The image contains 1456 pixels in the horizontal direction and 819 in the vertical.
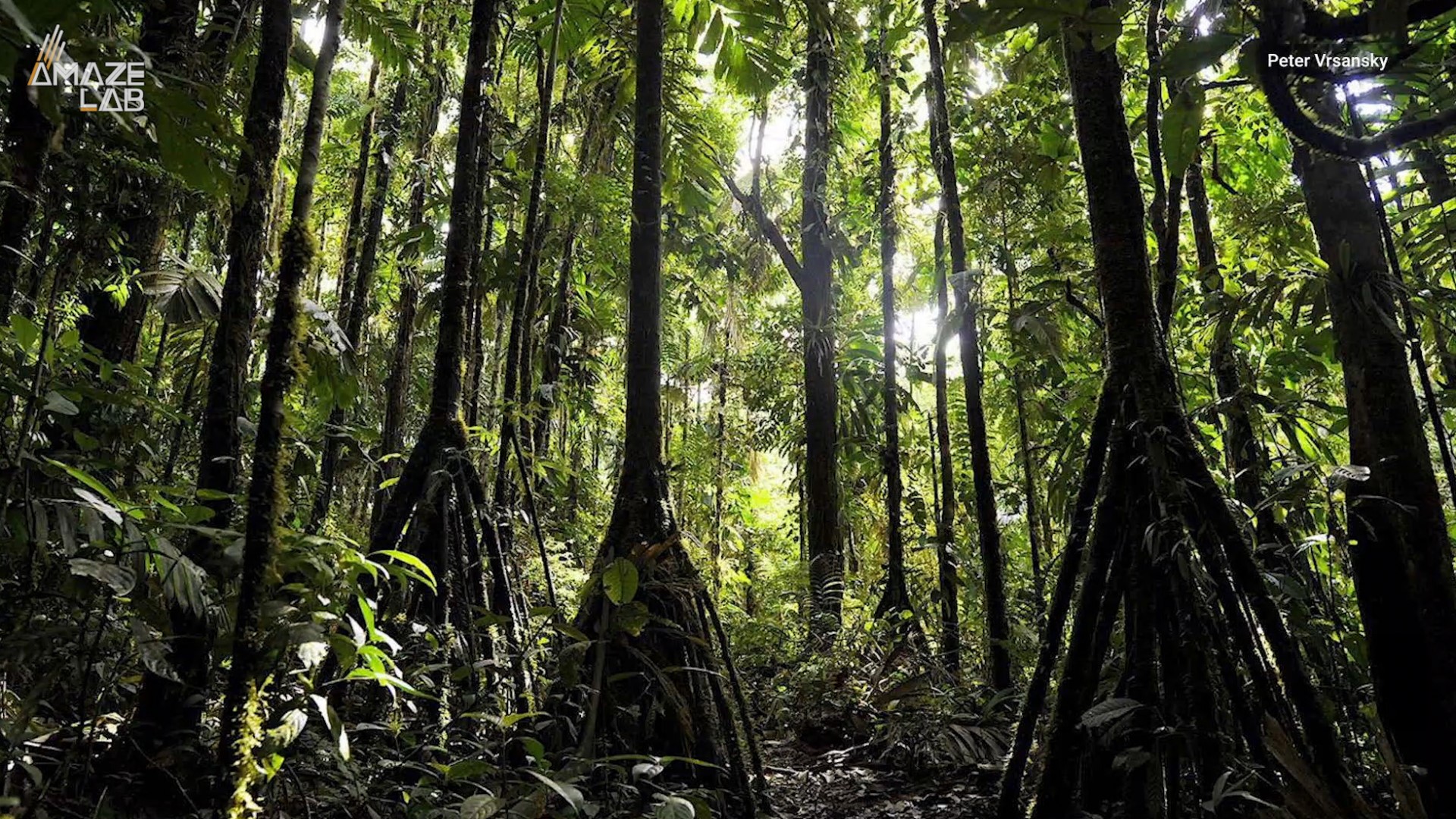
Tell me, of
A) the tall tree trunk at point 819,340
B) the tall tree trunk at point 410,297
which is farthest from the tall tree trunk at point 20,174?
the tall tree trunk at point 819,340

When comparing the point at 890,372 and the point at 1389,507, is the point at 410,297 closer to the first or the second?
the point at 890,372

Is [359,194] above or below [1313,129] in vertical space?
above

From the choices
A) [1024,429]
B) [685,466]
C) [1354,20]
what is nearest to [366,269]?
[685,466]

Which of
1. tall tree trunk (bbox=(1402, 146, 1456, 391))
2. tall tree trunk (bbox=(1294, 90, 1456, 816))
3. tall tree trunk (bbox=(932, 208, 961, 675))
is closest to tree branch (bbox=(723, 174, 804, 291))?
tall tree trunk (bbox=(932, 208, 961, 675))

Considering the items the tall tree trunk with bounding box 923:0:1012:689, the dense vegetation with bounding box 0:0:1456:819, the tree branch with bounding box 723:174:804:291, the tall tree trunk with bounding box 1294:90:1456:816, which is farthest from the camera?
the tree branch with bounding box 723:174:804:291

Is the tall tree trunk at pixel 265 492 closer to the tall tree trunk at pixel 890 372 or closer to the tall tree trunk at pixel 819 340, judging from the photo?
the tall tree trunk at pixel 890 372

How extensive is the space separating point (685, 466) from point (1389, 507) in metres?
3.15

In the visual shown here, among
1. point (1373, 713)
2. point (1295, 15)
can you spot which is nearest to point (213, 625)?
point (1295, 15)

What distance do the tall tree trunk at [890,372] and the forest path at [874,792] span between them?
2.15 m

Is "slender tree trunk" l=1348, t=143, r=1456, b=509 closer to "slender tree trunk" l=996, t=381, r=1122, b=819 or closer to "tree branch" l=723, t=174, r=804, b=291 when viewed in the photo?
"slender tree trunk" l=996, t=381, r=1122, b=819

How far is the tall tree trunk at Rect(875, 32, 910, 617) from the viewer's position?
23.9 feet

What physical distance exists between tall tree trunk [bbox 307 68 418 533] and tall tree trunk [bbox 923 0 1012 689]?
13.4 ft

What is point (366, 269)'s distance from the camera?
26.1ft

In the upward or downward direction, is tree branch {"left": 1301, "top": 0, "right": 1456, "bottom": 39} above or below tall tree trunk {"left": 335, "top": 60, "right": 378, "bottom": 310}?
below
